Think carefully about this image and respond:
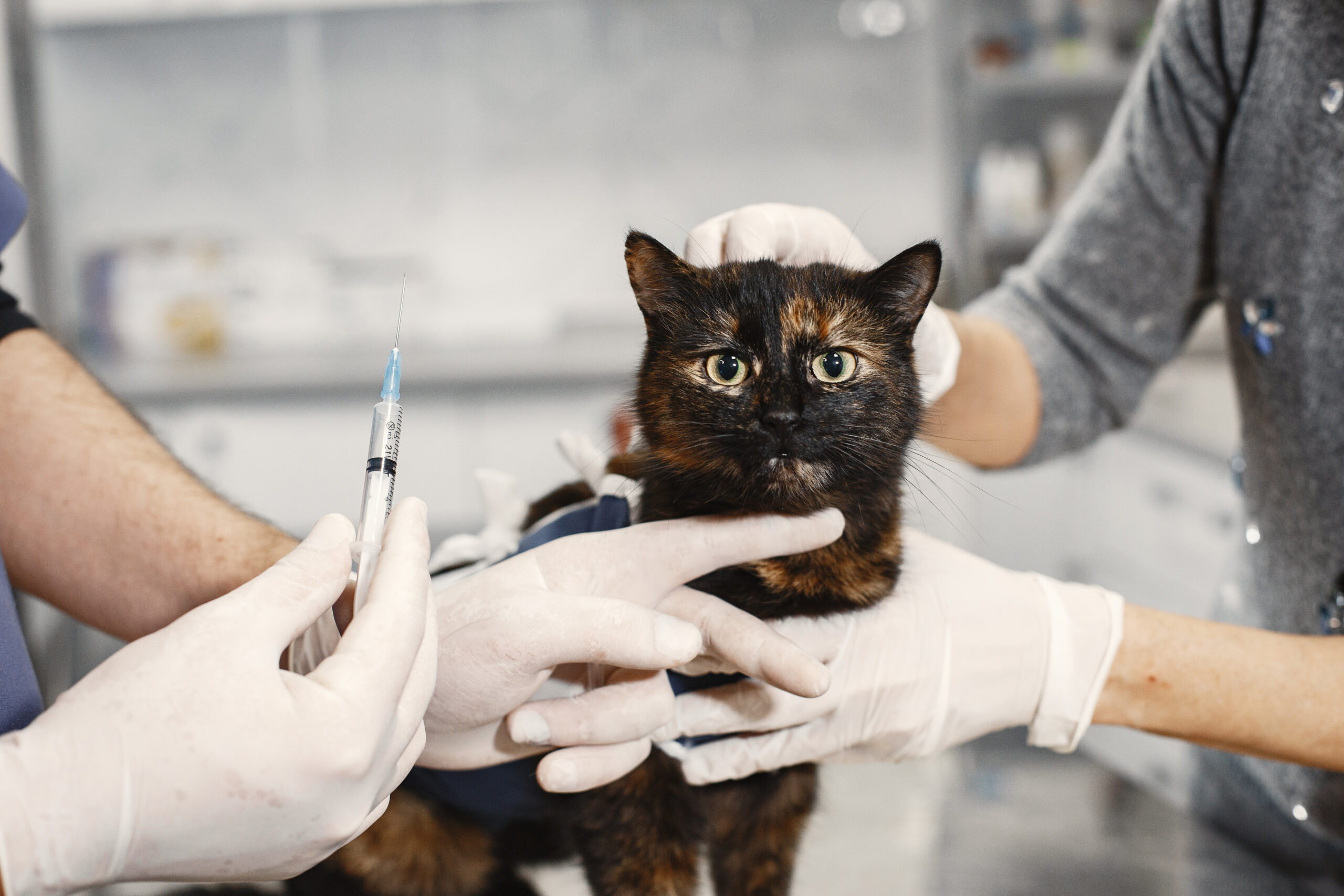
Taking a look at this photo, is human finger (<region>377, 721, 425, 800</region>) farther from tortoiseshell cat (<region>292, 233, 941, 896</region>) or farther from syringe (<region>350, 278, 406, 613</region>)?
tortoiseshell cat (<region>292, 233, 941, 896</region>)

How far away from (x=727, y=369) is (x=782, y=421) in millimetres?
89

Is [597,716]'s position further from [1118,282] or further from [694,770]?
[1118,282]

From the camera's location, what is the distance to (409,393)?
121 inches

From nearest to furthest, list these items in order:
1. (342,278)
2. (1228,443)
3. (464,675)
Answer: (464,675) → (1228,443) → (342,278)

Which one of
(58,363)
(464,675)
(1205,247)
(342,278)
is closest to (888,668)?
(464,675)

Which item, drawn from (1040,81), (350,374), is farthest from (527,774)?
(1040,81)

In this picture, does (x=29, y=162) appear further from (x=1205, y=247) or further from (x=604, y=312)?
(x=1205, y=247)

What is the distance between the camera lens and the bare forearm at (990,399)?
1.22m

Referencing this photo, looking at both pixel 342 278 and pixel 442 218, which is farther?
pixel 442 218

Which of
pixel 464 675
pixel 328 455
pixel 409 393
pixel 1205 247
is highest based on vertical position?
pixel 1205 247

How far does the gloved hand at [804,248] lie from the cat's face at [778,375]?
110mm

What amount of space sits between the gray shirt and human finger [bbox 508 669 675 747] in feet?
2.30

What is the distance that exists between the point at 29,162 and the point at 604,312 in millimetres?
2058

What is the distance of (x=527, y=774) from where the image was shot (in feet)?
3.11
